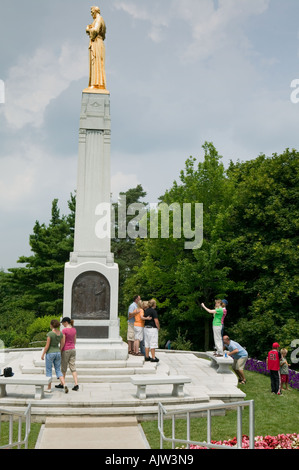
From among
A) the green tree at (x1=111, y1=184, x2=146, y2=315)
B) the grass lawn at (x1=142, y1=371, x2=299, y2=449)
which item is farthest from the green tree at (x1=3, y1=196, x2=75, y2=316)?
the grass lawn at (x1=142, y1=371, x2=299, y2=449)

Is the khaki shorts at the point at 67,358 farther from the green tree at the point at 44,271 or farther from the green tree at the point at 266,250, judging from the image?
the green tree at the point at 44,271

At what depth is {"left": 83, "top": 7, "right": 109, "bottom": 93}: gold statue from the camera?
1551 cm

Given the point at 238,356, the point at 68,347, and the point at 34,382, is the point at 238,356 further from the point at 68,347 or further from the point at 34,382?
the point at 34,382

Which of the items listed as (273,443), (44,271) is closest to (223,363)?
(273,443)

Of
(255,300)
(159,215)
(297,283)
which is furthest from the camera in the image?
(159,215)

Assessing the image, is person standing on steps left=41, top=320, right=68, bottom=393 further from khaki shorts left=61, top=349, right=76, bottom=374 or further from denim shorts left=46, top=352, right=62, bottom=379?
khaki shorts left=61, top=349, right=76, bottom=374

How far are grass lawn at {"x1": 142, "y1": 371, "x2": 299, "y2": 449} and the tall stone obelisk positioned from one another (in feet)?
13.2

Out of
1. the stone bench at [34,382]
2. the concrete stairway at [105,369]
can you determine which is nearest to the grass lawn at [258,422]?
the stone bench at [34,382]

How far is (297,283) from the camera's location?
72.3ft

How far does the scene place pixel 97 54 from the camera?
15.5 m

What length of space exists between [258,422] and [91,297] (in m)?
6.28
